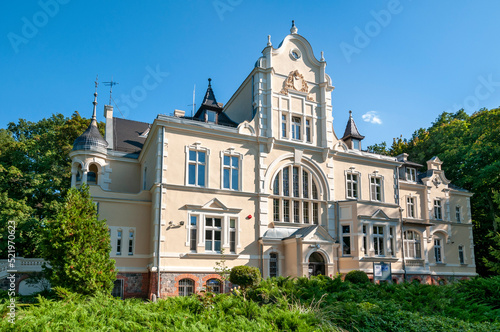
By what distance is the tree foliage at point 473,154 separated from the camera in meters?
34.4

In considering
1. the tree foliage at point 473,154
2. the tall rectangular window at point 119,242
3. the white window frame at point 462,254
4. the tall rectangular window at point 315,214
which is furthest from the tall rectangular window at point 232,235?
the white window frame at point 462,254

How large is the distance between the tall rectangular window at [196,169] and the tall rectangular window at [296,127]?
688 centimetres

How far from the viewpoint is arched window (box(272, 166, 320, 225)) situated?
2678 centimetres

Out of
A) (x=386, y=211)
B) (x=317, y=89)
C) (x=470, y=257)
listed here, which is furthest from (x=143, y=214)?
(x=470, y=257)

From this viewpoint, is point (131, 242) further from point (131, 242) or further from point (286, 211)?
point (286, 211)

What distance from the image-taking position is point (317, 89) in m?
29.7

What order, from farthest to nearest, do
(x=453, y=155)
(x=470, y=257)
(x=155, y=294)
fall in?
(x=453, y=155), (x=470, y=257), (x=155, y=294)

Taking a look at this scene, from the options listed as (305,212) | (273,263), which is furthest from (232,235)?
(305,212)

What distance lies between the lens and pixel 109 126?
3319 centimetres

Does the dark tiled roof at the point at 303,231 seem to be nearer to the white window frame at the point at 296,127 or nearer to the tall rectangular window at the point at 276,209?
the tall rectangular window at the point at 276,209

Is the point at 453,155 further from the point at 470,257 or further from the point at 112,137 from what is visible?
the point at 112,137

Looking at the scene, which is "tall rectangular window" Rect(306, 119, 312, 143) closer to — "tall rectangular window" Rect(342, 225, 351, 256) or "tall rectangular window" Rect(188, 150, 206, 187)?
"tall rectangular window" Rect(342, 225, 351, 256)

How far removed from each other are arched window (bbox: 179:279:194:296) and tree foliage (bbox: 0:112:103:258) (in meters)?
14.0

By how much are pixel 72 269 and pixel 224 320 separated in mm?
9014
